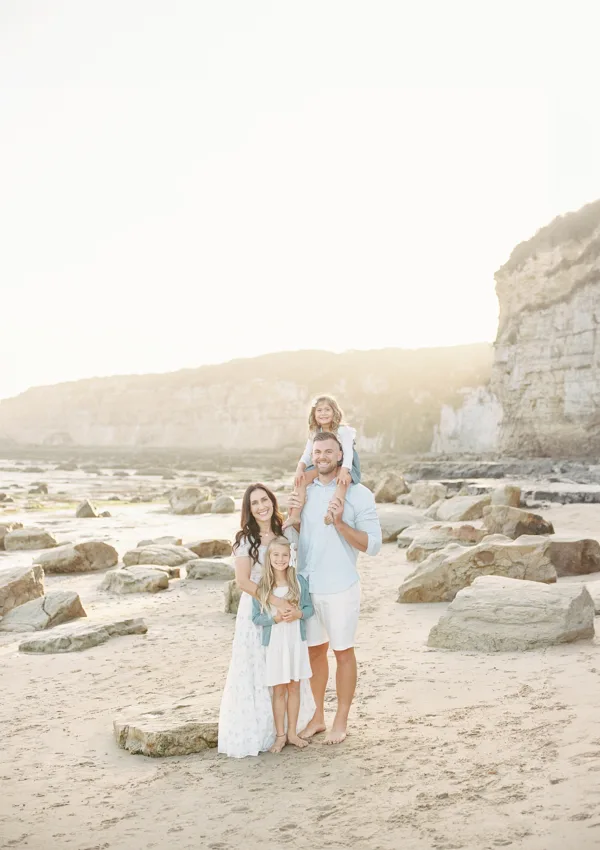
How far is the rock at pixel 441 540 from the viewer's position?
1138 centimetres

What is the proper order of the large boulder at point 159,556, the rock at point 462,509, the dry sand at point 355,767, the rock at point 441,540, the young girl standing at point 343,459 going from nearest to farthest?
the dry sand at point 355,767
the young girl standing at point 343,459
the rock at point 441,540
the large boulder at point 159,556
the rock at point 462,509

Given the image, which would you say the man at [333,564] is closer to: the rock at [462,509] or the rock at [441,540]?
the rock at [441,540]

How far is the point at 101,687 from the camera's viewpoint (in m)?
6.15

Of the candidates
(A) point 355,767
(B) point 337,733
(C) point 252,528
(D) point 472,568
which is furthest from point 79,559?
(A) point 355,767

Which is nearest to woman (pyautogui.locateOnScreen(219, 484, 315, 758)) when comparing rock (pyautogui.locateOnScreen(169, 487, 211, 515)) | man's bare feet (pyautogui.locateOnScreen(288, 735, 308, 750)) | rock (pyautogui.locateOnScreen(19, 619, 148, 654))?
man's bare feet (pyautogui.locateOnScreen(288, 735, 308, 750))

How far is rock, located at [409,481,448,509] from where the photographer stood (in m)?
20.9

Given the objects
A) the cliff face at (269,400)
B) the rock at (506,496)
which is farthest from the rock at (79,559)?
the cliff face at (269,400)

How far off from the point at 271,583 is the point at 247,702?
72 cm

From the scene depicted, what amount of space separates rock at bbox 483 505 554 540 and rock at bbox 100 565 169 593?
5335 mm

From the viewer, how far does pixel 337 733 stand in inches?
178

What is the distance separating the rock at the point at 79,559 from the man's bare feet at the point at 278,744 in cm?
866

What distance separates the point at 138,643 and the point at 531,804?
5.15 m

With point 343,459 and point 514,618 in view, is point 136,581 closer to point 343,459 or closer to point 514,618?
point 514,618

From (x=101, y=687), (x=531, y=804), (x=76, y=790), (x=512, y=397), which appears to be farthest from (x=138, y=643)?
(x=512, y=397)
